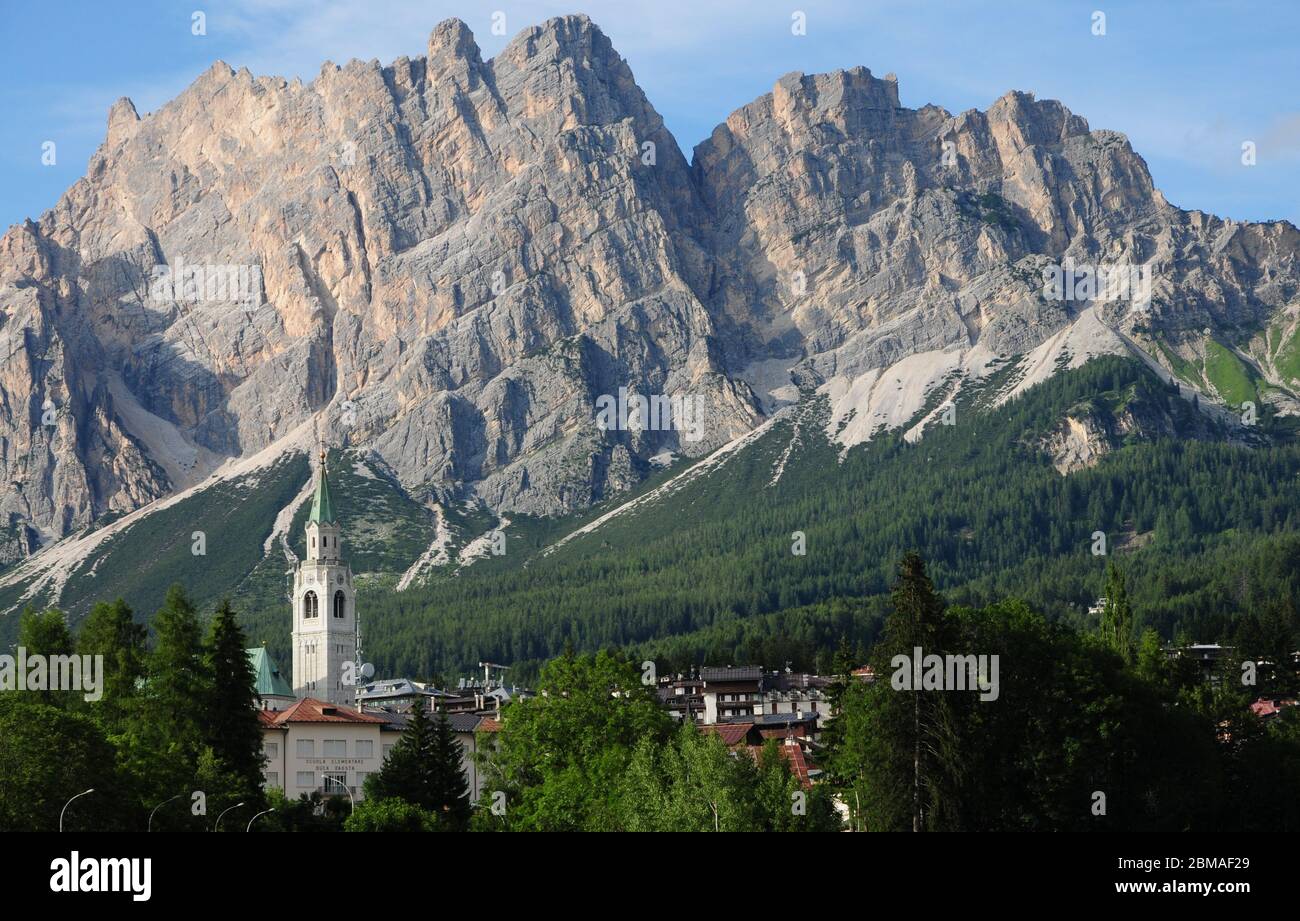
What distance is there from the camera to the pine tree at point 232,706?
106 metres

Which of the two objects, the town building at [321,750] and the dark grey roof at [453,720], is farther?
the dark grey roof at [453,720]

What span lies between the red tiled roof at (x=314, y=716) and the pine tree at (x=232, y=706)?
2618 cm

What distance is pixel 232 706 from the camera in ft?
353

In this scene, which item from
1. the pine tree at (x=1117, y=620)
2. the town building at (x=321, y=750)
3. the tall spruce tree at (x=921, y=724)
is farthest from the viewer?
the pine tree at (x=1117, y=620)

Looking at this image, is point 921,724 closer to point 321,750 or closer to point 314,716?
point 321,750

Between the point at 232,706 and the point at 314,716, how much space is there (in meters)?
30.8

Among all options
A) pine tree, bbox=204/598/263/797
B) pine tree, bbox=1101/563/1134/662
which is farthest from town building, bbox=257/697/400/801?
pine tree, bbox=1101/563/1134/662

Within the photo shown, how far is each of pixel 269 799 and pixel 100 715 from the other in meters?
11.6

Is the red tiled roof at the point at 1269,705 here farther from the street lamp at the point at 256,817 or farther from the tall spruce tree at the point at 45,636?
the tall spruce tree at the point at 45,636

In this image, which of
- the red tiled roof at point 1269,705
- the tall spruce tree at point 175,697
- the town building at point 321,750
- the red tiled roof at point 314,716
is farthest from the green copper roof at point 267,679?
the red tiled roof at point 1269,705

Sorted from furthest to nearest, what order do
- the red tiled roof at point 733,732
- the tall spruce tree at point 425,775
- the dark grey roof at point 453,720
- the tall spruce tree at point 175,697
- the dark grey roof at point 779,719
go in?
1. the dark grey roof at point 779,719
2. the dark grey roof at point 453,720
3. the red tiled roof at point 733,732
4. the tall spruce tree at point 425,775
5. the tall spruce tree at point 175,697
